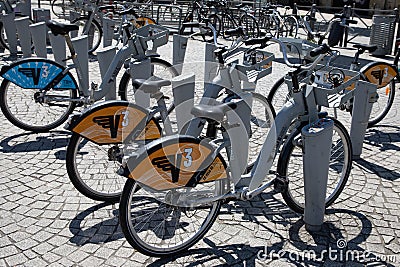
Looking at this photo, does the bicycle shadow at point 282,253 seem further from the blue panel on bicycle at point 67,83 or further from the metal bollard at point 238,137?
the blue panel on bicycle at point 67,83

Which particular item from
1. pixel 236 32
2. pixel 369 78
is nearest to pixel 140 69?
pixel 236 32

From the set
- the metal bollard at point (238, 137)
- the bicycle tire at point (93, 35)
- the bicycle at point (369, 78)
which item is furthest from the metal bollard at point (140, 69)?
the bicycle tire at point (93, 35)

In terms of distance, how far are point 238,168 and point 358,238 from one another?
1.13 meters

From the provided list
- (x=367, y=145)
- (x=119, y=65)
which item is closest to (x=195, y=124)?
(x=119, y=65)

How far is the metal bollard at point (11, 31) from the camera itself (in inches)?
376

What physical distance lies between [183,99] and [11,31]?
6846mm

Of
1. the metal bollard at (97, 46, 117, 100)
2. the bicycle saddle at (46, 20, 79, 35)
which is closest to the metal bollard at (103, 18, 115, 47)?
the metal bollard at (97, 46, 117, 100)

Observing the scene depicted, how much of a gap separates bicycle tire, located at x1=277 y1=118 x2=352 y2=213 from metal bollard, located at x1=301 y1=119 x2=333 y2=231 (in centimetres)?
13

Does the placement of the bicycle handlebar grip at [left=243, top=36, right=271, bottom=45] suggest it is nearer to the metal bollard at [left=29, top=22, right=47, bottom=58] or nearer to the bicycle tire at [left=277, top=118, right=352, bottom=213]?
the bicycle tire at [left=277, top=118, right=352, bottom=213]

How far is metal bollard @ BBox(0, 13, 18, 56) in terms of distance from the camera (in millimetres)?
9562

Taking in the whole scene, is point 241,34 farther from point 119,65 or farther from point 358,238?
point 358,238

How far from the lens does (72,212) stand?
3859 mm

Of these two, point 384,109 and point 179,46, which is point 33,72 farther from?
point 384,109

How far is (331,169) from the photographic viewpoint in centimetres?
447
